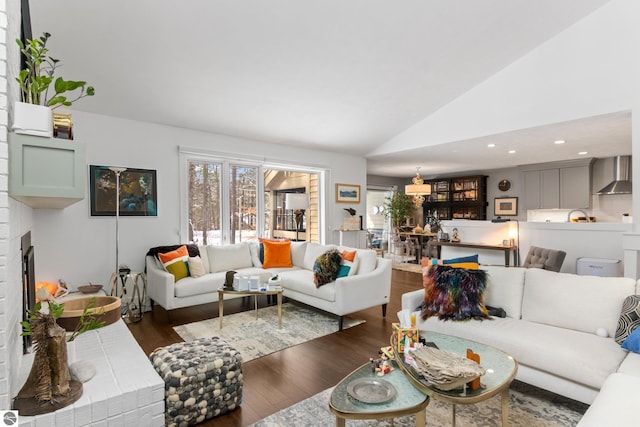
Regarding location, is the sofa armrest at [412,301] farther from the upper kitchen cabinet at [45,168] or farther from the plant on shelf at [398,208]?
the plant on shelf at [398,208]

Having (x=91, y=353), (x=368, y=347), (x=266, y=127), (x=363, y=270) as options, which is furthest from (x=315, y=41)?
(x=91, y=353)

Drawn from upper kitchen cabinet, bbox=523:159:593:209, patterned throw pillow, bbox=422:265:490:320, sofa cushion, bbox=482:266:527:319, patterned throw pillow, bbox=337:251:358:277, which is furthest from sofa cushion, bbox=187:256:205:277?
upper kitchen cabinet, bbox=523:159:593:209

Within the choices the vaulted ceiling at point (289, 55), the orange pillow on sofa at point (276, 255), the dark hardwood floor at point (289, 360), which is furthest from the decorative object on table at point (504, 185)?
the orange pillow on sofa at point (276, 255)

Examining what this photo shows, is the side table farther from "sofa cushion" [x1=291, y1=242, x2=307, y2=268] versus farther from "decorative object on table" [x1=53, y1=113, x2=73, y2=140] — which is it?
"decorative object on table" [x1=53, y1=113, x2=73, y2=140]

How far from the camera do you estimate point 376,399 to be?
162cm

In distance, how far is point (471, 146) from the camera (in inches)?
224

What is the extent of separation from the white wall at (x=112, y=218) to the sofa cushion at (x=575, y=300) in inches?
176

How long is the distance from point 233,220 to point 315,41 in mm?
3135

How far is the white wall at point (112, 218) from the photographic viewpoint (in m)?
4.00

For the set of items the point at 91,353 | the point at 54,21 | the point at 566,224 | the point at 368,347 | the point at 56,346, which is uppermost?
the point at 54,21

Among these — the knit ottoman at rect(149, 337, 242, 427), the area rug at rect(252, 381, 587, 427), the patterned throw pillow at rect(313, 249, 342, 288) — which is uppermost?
the patterned throw pillow at rect(313, 249, 342, 288)

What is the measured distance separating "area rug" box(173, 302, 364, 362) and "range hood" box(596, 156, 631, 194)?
6.27 metres

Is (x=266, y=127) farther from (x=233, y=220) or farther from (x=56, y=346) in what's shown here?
(x=56, y=346)

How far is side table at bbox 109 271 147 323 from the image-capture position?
400 centimetres
